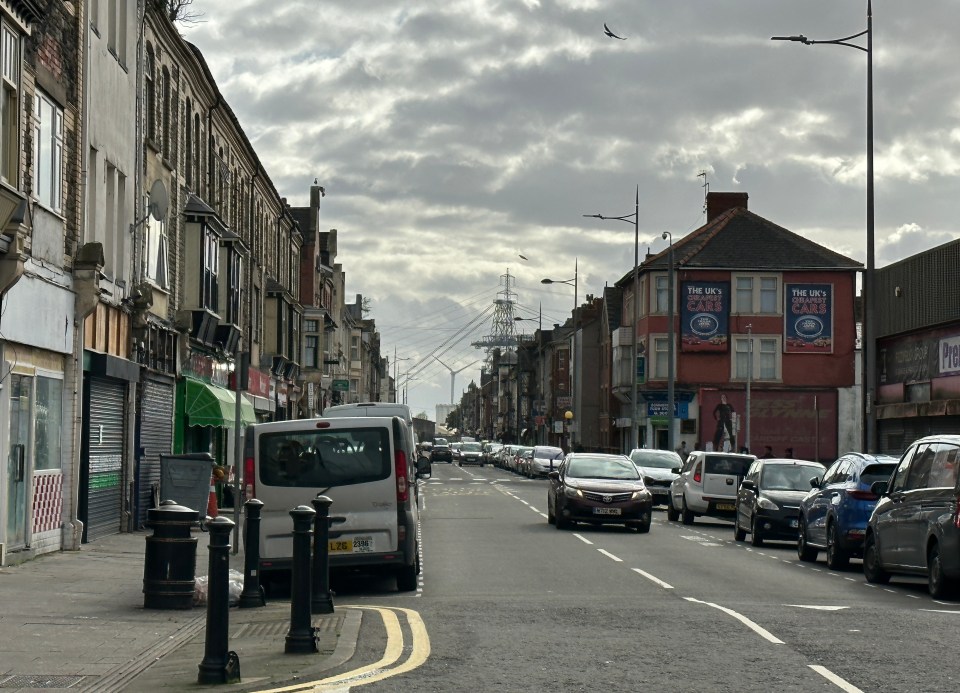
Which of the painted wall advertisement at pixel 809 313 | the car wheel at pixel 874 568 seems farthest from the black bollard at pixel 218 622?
the painted wall advertisement at pixel 809 313

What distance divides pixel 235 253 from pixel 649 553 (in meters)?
20.8

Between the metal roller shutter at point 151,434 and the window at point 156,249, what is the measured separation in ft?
6.78

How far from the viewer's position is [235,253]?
134 ft

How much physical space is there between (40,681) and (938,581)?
33.5 ft

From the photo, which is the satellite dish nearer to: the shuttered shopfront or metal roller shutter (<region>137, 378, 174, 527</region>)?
the shuttered shopfront

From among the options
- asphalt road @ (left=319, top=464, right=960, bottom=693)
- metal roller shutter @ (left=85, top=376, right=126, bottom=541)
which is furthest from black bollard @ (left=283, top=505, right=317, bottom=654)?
metal roller shutter @ (left=85, top=376, right=126, bottom=541)

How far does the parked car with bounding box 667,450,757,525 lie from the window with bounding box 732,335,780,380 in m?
36.7

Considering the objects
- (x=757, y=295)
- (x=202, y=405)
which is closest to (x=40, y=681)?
(x=202, y=405)

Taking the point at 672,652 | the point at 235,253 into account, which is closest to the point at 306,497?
the point at 672,652

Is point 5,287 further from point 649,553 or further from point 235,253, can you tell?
point 235,253

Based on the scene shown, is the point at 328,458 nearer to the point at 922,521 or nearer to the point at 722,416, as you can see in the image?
the point at 922,521

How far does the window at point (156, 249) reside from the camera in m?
29.1

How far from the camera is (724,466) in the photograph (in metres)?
33.7

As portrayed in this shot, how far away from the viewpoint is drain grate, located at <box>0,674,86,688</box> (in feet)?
31.1
